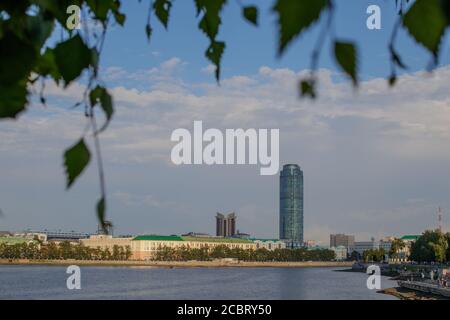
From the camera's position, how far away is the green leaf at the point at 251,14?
39.2 inches

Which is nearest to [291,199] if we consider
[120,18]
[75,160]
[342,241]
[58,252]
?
[342,241]

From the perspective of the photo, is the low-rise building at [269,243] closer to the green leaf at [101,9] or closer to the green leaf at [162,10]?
the green leaf at [162,10]

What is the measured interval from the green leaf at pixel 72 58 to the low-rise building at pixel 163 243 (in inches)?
3344

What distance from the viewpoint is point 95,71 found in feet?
2.57

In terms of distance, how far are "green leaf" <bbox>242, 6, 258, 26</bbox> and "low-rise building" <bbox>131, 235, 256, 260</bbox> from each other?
278 ft

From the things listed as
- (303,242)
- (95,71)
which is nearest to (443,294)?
(95,71)

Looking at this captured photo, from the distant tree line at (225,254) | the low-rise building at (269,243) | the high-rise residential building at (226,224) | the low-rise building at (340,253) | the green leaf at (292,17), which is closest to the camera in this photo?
the green leaf at (292,17)

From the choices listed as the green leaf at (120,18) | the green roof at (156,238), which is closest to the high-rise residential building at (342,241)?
the green roof at (156,238)

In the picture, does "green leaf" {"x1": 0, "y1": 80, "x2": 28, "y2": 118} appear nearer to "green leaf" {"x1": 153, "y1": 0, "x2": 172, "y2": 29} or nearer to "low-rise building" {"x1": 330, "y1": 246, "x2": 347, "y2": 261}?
"green leaf" {"x1": 153, "y1": 0, "x2": 172, "y2": 29}

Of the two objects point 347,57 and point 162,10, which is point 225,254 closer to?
point 162,10

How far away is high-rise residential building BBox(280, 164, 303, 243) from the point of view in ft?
463

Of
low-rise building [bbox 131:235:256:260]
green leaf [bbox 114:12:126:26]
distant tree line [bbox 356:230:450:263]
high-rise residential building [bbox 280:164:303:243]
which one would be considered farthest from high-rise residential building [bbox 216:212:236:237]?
green leaf [bbox 114:12:126:26]
